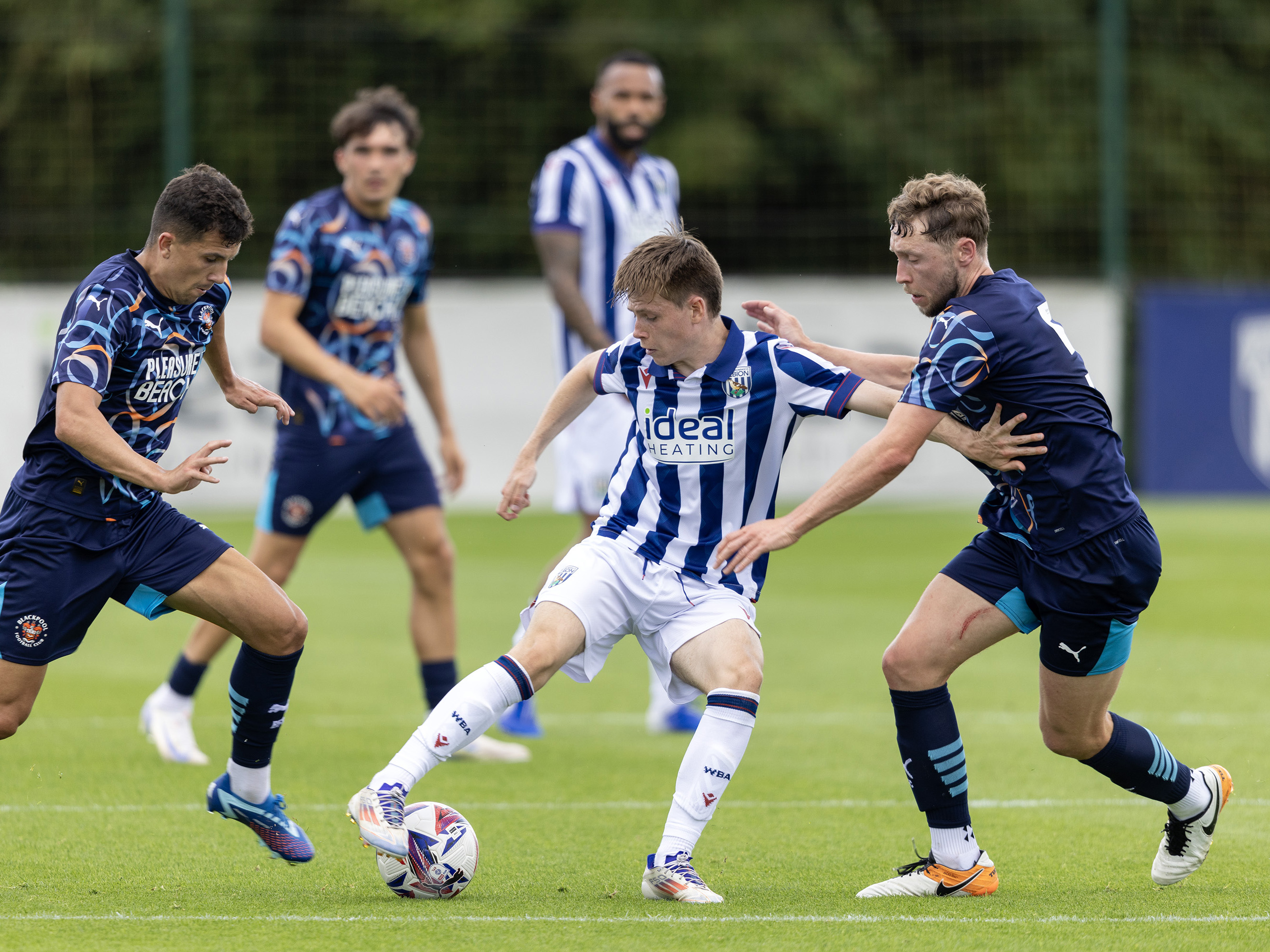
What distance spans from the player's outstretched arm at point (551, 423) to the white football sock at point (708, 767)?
88cm

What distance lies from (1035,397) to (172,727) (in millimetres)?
3881

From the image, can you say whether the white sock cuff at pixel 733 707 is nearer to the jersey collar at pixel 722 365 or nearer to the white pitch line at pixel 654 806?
the jersey collar at pixel 722 365

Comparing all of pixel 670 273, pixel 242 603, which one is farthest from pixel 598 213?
pixel 242 603

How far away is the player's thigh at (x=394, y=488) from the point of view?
23.0ft

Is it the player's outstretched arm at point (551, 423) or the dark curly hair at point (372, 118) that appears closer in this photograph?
the player's outstretched arm at point (551, 423)

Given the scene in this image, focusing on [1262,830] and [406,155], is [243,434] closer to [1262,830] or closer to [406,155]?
[406,155]

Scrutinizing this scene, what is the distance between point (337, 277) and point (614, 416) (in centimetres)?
144

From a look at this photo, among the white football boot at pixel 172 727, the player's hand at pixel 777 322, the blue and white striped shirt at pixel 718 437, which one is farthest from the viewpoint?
the white football boot at pixel 172 727

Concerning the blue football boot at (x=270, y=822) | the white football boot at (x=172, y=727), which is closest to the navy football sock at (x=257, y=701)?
the blue football boot at (x=270, y=822)

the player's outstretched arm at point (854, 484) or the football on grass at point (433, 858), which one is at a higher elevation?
the player's outstretched arm at point (854, 484)

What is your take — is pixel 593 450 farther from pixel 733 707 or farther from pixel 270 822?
pixel 733 707

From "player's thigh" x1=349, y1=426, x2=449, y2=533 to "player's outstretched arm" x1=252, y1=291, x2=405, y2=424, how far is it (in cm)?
26

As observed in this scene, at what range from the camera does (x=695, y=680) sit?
15.9 ft

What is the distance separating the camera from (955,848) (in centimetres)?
471
